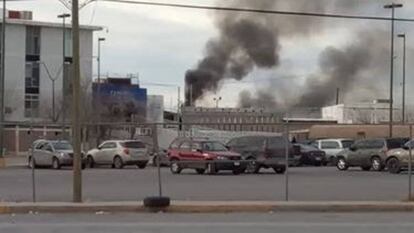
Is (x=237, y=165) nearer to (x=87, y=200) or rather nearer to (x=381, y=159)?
(x=381, y=159)

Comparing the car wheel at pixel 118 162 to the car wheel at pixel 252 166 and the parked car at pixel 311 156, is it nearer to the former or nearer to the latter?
the car wheel at pixel 252 166

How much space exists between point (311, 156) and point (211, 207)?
27.8 meters

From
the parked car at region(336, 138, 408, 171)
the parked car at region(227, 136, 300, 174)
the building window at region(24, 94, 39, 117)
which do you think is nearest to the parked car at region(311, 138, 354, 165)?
the parked car at region(336, 138, 408, 171)

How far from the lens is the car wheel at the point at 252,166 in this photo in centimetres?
3161

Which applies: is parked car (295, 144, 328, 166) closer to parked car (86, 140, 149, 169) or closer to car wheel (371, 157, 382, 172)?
car wheel (371, 157, 382, 172)

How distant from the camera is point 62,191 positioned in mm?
23078

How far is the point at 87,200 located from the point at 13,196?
2.70 m

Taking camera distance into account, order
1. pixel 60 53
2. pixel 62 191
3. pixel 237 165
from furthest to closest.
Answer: pixel 60 53 < pixel 237 165 < pixel 62 191

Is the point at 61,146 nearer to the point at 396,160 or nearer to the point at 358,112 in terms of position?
the point at 396,160

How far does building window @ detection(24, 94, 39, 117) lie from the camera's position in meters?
92.6
